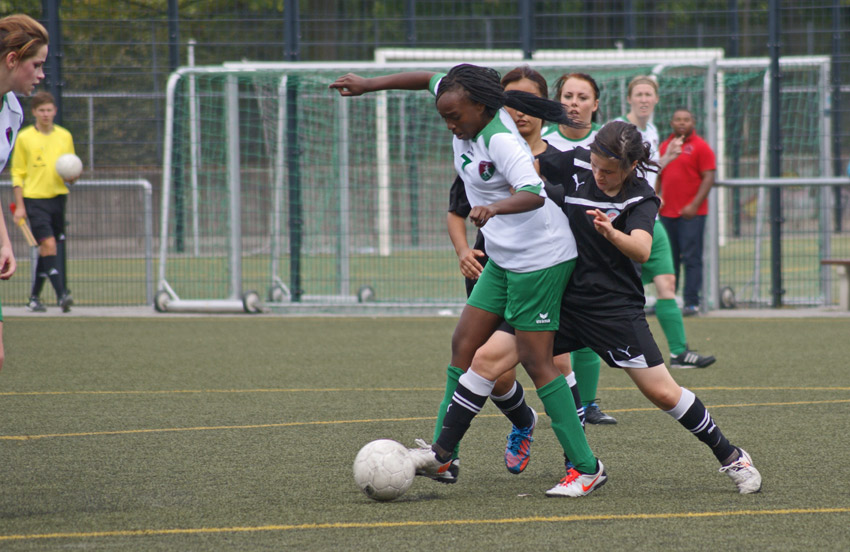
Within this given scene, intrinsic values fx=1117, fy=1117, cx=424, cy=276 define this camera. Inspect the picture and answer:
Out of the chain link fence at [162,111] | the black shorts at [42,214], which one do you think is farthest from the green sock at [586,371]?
the black shorts at [42,214]

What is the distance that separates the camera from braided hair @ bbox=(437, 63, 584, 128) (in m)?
4.20

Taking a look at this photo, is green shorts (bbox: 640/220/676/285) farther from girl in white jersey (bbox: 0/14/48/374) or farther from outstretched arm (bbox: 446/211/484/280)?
girl in white jersey (bbox: 0/14/48/374)

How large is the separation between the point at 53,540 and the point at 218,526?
54 cm

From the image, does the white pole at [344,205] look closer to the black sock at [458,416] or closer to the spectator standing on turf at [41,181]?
the spectator standing on turf at [41,181]

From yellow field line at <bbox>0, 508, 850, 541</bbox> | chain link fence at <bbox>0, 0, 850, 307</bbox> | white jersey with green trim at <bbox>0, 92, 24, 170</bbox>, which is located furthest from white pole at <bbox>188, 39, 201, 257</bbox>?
yellow field line at <bbox>0, 508, 850, 541</bbox>

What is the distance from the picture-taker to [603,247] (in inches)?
169

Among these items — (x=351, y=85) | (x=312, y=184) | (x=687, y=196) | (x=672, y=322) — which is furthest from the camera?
(x=312, y=184)

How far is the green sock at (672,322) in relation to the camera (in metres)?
7.38

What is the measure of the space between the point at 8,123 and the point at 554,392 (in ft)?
7.36

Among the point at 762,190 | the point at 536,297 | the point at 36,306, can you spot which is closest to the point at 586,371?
the point at 536,297

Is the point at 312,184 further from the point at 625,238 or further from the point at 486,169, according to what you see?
the point at 625,238

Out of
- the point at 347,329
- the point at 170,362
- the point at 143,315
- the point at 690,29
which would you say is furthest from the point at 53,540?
the point at 690,29

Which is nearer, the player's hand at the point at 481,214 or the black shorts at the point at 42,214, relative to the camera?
the player's hand at the point at 481,214

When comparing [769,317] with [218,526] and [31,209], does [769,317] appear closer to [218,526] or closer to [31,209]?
[31,209]
